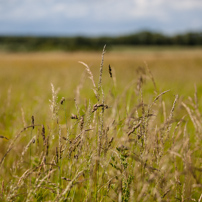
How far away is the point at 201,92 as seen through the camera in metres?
7.41

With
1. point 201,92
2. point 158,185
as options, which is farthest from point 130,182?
point 201,92

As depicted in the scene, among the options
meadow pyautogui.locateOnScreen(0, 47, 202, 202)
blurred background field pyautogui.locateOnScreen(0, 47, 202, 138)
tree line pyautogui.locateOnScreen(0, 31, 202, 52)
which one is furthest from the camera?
tree line pyautogui.locateOnScreen(0, 31, 202, 52)

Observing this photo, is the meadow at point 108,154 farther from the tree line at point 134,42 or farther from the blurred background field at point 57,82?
the tree line at point 134,42

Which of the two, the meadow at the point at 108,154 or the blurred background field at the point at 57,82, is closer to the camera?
the meadow at the point at 108,154

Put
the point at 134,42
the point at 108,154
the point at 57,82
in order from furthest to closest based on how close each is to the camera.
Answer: the point at 134,42, the point at 57,82, the point at 108,154

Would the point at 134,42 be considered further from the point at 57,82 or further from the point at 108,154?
the point at 108,154

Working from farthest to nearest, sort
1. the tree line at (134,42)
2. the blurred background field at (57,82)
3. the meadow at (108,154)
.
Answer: the tree line at (134,42)
the blurred background field at (57,82)
the meadow at (108,154)

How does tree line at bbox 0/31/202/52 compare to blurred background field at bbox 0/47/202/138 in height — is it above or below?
above

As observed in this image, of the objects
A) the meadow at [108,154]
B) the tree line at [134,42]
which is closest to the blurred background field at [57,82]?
the meadow at [108,154]

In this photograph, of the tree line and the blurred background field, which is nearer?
the blurred background field

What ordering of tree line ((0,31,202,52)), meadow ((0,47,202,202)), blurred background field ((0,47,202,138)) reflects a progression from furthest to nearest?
tree line ((0,31,202,52))
blurred background field ((0,47,202,138))
meadow ((0,47,202,202))

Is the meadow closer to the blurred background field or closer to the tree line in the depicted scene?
the blurred background field

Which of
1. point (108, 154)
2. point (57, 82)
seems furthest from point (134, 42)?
point (108, 154)

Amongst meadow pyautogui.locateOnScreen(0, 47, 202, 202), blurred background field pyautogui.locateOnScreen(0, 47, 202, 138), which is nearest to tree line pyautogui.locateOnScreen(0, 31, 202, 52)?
blurred background field pyautogui.locateOnScreen(0, 47, 202, 138)
